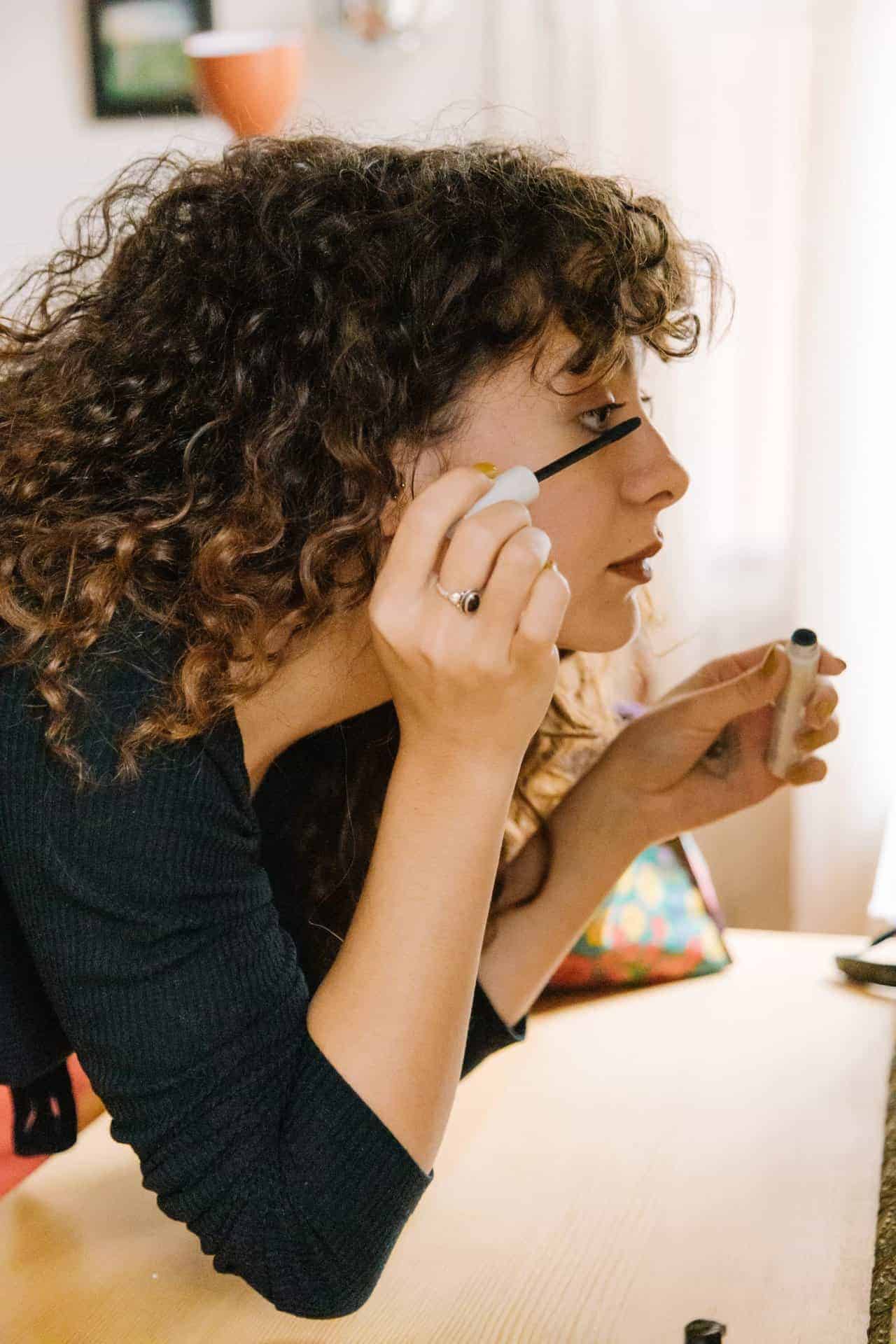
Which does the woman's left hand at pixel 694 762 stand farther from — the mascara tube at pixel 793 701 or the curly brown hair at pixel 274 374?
the curly brown hair at pixel 274 374

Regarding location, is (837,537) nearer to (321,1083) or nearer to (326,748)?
(326,748)

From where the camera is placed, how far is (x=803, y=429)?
1.92m

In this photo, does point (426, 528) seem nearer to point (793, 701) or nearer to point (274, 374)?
point (274, 374)

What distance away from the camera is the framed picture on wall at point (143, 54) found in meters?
2.30

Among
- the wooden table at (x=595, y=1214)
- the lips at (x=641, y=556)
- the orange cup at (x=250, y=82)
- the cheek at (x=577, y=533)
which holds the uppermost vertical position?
the orange cup at (x=250, y=82)

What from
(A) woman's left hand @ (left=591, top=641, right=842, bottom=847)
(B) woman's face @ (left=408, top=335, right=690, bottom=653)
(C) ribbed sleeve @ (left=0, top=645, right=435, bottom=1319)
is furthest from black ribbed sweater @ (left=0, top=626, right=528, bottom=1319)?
(A) woman's left hand @ (left=591, top=641, right=842, bottom=847)

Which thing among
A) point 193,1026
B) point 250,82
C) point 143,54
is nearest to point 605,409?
point 193,1026

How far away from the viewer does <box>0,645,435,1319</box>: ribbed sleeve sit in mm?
616

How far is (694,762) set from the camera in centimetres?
99

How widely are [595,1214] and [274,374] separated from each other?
0.48m

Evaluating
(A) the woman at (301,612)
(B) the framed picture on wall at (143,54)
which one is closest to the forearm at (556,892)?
(A) the woman at (301,612)

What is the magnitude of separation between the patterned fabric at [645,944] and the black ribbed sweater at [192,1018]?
0.38 m

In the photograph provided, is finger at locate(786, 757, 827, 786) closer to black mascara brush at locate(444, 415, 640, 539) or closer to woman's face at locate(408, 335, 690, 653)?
woman's face at locate(408, 335, 690, 653)

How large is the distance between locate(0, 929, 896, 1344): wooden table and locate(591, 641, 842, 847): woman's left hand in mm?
146
